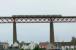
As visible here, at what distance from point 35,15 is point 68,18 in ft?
27.4

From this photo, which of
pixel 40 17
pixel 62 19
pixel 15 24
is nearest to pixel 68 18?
pixel 62 19

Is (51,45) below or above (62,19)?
below

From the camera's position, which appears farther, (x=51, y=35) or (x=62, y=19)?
(x=62, y=19)

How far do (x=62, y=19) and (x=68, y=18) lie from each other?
1.52 m

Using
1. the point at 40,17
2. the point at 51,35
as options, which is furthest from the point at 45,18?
the point at 51,35

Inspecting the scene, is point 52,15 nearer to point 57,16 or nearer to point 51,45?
point 57,16

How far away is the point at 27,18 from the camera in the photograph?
300 feet

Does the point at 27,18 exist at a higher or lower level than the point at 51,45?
higher

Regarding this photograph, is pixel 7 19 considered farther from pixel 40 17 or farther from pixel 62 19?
pixel 62 19

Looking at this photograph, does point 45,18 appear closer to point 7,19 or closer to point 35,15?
point 35,15

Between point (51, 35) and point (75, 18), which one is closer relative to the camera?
point (51, 35)

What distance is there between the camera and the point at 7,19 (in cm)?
9112

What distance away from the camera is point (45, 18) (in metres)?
91.2

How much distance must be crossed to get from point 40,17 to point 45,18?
1308 millimetres
